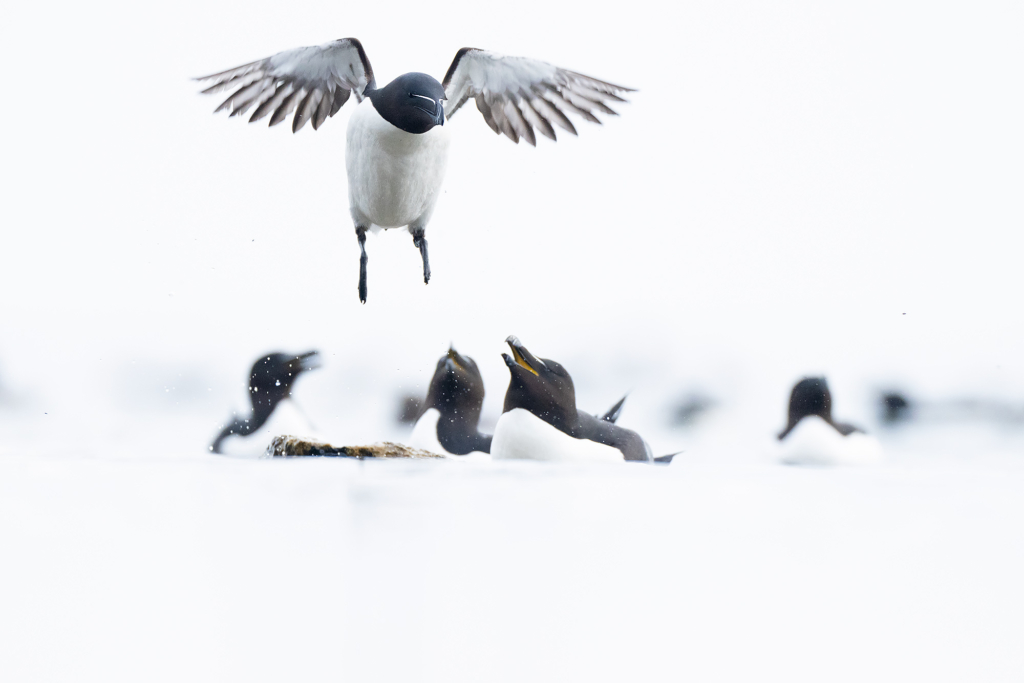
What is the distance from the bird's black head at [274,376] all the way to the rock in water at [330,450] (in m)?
2.99

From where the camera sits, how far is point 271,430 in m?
6.85

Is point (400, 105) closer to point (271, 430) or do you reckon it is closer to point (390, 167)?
point (390, 167)

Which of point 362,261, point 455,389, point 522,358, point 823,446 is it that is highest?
point 362,261

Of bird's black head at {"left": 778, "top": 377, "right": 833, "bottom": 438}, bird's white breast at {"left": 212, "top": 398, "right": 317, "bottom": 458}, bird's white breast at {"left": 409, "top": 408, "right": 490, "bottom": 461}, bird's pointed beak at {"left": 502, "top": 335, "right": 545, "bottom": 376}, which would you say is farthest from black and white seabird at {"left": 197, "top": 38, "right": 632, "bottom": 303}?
bird's black head at {"left": 778, "top": 377, "right": 833, "bottom": 438}

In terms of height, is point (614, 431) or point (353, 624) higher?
point (614, 431)

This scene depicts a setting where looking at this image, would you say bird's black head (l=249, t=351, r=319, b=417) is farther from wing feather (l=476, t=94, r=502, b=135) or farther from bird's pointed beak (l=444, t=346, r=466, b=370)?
wing feather (l=476, t=94, r=502, b=135)

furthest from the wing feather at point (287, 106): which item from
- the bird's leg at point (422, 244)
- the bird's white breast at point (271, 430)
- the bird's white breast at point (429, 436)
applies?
the bird's white breast at point (271, 430)

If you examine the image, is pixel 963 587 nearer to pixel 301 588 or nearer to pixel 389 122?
pixel 301 588

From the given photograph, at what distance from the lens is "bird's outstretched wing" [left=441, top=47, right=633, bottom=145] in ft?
14.7

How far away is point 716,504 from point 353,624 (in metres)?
1.28

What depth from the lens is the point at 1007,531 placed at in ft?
11.0

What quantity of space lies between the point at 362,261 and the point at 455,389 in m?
1.66

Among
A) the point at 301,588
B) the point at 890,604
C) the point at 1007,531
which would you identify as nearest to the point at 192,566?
the point at 301,588

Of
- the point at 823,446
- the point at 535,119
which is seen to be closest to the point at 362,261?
the point at 535,119
